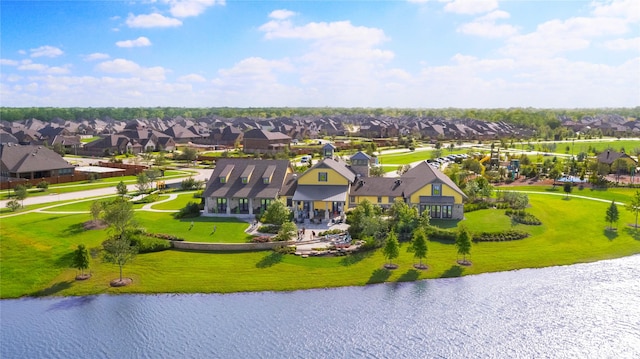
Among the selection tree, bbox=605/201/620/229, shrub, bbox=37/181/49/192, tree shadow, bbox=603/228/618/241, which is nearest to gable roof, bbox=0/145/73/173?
shrub, bbox=37/181/49/192

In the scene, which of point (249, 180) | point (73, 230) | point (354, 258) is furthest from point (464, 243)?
point (73, 230)

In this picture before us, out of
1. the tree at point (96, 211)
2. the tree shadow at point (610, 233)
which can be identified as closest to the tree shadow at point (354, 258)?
the tree shadow at point (610, 233)

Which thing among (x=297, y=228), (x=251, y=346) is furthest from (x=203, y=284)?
(x=297, y=228)

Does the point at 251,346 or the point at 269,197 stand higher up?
the point at 269,197

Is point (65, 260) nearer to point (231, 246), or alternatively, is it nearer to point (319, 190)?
point (231, 246)

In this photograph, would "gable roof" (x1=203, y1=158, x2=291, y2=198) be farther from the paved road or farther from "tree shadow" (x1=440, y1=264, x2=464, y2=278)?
"tree shadow" (x1=440, y1=264, x2=464, y2=278)

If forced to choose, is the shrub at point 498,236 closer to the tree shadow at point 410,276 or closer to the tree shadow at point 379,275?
the tree shadow at point 410,276

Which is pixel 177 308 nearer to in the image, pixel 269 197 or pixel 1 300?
pixel 1 300
